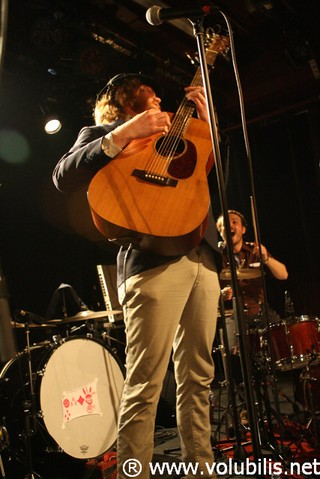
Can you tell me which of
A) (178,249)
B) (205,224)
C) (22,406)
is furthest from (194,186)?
(22,406)

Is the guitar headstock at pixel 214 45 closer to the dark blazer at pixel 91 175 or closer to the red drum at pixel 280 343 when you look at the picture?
the dark blazer at pixel 91 175

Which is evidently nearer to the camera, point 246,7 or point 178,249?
point 178,249

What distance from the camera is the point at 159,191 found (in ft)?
6.34

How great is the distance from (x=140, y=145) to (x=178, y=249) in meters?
0.53

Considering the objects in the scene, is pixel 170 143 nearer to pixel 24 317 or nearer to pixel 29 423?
pixel 24 317

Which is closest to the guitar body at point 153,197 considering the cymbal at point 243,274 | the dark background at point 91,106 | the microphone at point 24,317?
the microphone at point 24,317

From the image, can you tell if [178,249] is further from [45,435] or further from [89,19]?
[89,19]

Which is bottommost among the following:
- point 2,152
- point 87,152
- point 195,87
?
point 87,152

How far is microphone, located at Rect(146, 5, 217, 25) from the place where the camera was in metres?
1.58

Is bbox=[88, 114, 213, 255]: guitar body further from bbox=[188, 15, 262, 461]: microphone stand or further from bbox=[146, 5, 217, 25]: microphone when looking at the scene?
bbox=[146, 5, 217, 25]: microphone

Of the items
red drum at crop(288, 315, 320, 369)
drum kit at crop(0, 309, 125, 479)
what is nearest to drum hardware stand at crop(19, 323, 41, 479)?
drum kit at crop(0, 309, 125, 479)

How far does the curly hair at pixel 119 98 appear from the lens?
224 cm

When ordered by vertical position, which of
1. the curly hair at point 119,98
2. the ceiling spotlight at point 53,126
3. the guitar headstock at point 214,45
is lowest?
the curly hair at point 119,98

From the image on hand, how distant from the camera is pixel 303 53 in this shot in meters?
4.69
